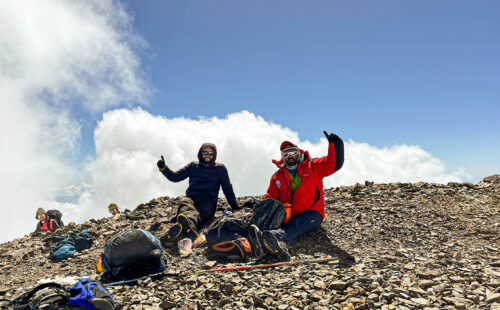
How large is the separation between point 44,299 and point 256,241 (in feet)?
11.9

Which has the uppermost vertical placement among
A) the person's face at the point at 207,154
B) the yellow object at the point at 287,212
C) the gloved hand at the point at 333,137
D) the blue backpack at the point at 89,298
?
the person's face at the point at 207,154

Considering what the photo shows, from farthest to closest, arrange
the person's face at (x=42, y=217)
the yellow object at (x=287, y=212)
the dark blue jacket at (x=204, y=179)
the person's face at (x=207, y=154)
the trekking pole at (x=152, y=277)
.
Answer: the person's face at (x=42, y=217)
the person's face at (x=207, y=154)
the dark blue jacket at (x=204, y=179)
the yellow object at (x=287, y=212)
the trekking pole at (x=152, y=277)

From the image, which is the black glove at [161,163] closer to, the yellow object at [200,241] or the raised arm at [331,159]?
the yellow object at [200,241]

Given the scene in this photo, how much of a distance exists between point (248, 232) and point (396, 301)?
10.4ft

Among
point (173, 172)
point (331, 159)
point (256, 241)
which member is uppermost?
point (173, 172)

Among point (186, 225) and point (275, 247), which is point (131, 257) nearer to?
point (186, 225)

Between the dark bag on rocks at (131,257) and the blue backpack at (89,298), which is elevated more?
the dark bag on rocks at (131,257)

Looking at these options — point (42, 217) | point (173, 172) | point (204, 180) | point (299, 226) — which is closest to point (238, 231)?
point (299, 226)

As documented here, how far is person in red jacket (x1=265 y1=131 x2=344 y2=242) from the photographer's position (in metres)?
6.97

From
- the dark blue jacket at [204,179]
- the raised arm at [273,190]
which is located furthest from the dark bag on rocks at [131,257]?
the dark blue jacket at [204,179]

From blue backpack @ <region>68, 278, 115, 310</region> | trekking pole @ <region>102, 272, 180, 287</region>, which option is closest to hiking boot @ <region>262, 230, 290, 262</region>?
trekking pole @ <region>102, 272, 180, 287</region>

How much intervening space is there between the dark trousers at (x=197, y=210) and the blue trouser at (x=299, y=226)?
247 centimetres

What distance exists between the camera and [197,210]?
8734mm

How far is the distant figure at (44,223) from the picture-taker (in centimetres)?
1318
